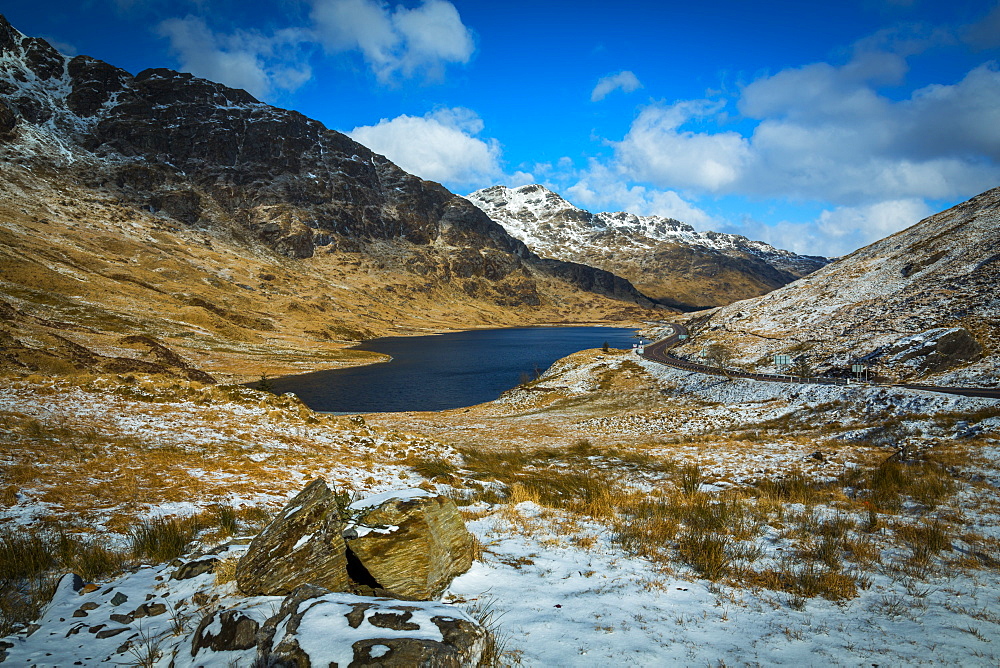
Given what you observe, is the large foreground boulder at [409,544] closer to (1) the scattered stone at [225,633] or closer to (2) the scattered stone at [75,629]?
(1) the scattered stone at [225,633]

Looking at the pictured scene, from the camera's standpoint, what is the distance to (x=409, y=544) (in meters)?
6.29

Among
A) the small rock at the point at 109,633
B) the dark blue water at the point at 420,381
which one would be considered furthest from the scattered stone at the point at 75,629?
the dark blue water at the point at 420,381

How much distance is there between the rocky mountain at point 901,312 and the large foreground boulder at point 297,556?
162ft

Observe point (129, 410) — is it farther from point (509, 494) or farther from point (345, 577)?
point (345, 577)

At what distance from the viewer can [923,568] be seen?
6941mm

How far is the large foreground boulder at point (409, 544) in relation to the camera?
595 cm

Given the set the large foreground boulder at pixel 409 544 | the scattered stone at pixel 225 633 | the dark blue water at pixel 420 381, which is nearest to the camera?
the scattered stone at pixel 225 633

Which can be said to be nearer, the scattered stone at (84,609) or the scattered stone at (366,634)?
the scattered stone at (366,634)

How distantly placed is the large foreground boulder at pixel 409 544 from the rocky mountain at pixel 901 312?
1870 inches

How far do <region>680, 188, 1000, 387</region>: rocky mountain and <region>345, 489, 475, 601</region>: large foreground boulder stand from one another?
47.5 m

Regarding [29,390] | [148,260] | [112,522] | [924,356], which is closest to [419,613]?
[112,522]

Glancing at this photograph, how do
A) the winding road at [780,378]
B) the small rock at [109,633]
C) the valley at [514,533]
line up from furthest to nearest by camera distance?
the winding road at [780,378], the small rock at [109,633], the valley at [514,533]

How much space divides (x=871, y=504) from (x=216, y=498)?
1639 cm

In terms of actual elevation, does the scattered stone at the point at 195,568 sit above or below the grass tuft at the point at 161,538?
above
